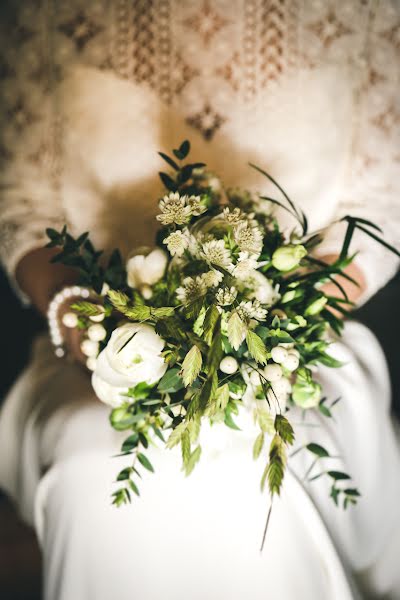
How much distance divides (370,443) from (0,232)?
96cm

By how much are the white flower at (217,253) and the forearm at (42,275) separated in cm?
51

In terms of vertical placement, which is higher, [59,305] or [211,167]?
[211,167]

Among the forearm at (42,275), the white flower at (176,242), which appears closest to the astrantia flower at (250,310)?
the white flower at (176,242)

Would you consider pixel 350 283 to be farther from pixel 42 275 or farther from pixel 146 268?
pixel 42 275

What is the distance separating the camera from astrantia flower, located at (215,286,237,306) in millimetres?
500

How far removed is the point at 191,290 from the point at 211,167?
497mm

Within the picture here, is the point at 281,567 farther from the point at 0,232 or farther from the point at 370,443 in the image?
the point at 0,232

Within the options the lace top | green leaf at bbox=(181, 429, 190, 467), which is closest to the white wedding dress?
the lace top

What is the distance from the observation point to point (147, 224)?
942 mm

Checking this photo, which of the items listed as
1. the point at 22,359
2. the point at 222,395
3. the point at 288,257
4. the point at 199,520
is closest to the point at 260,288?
the point at 288,257

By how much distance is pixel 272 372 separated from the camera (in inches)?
20.8

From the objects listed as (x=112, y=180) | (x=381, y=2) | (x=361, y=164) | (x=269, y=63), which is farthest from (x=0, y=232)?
(x=381, y=2)

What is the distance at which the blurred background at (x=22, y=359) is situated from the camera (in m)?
1.27

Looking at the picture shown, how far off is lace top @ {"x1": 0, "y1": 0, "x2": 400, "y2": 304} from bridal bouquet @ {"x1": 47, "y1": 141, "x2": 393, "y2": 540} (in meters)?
0.26
